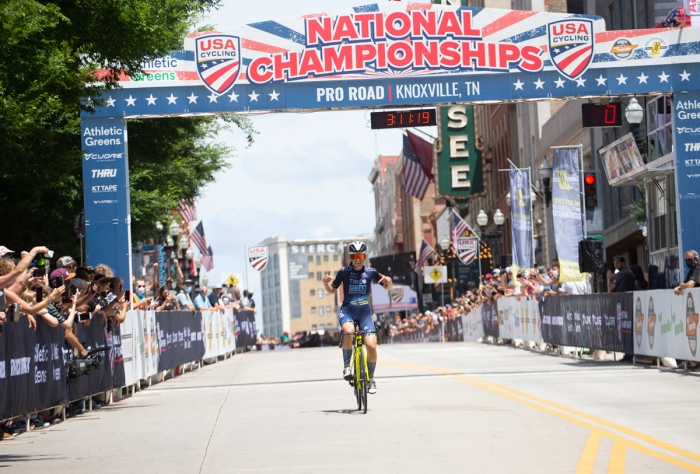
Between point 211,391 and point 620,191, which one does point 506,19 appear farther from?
point 620,191

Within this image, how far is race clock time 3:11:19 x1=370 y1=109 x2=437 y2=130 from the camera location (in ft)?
90.9

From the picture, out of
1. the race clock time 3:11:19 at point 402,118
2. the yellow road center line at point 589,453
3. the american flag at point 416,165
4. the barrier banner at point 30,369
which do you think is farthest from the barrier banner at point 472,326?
the yellow road center line at point 589,453

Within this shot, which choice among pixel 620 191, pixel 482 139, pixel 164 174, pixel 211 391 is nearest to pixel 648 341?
pixel 211 391

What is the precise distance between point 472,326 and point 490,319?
5.09 m

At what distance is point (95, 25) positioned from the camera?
21.1 meters

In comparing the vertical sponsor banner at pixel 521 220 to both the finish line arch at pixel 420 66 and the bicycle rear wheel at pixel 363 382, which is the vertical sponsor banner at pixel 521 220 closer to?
the finish line arch at pixel 420 66

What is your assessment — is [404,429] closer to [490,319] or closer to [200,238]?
[490,319]

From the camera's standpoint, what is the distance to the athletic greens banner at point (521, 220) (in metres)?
37.0

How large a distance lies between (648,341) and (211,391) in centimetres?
739

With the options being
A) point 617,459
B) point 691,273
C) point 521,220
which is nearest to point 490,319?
point 521,220

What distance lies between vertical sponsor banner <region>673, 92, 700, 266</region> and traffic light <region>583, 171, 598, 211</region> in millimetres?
2679

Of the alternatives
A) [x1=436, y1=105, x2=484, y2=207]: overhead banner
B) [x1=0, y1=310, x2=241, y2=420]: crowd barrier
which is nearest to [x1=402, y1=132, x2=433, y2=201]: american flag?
[x1=436, y1=105, x2=484, y2=207]: overhead banner

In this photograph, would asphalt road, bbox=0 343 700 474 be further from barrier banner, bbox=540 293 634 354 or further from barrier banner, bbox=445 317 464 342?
barrier banner, bbox=445 317 464 342

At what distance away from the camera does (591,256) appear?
2630 centimetres
